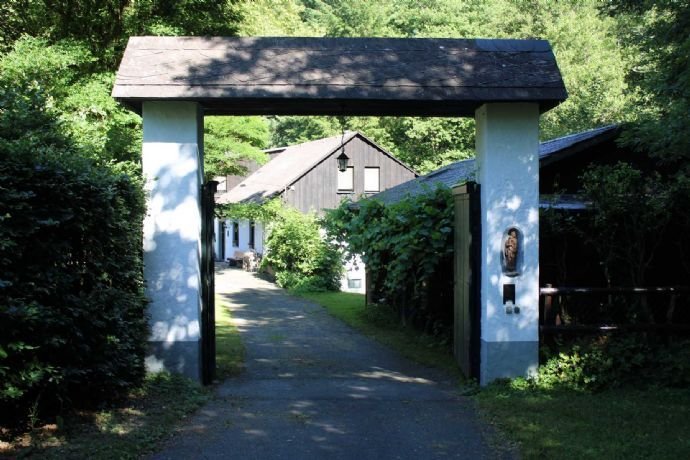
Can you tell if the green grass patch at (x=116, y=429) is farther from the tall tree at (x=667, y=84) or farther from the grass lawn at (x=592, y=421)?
the tall tree at (x=667, y=84)

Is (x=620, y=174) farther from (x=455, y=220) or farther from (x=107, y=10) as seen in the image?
(x=107, y=10)

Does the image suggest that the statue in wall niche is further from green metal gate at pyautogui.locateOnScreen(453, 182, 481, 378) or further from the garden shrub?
the garden shrub

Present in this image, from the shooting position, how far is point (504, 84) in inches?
381

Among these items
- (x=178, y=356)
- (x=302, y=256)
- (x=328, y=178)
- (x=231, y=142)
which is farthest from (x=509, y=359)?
(x=328, y=178)

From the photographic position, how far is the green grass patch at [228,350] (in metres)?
11.3

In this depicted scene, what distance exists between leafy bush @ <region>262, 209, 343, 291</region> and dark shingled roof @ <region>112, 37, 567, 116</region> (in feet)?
63.0

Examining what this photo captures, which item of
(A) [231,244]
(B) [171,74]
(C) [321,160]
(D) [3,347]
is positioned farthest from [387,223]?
(A) [231,244]

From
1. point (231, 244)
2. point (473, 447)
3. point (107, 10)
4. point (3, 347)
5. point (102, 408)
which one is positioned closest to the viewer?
point (3, 347)

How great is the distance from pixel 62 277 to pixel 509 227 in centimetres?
558

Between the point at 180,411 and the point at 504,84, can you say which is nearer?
the point at 180,411

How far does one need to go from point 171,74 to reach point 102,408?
164 inches

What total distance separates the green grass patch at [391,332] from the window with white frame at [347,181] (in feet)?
54.9

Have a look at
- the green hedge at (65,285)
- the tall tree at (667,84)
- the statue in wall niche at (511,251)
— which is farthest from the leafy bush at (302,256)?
the green hedge at (65,285)

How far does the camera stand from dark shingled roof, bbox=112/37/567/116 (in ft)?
31.4
